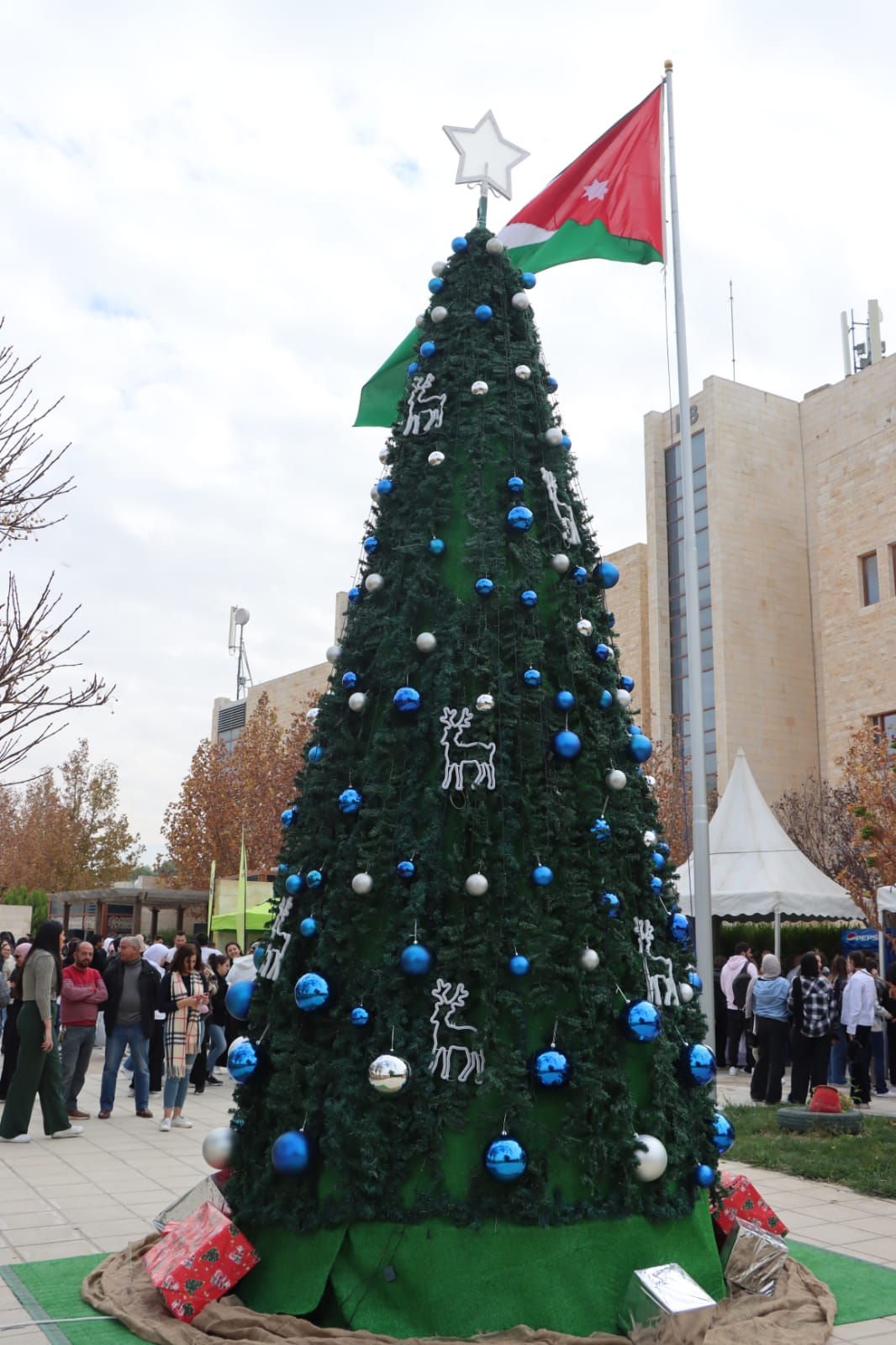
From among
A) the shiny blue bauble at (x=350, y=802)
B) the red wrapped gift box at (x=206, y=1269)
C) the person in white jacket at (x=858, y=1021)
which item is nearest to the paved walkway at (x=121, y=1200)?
the red wrapped gift box at (x=206, y=1269)

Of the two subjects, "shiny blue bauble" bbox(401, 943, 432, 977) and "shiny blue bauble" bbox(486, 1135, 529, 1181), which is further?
"shiny blue bauble" bbox(401, 943, 432, 977)

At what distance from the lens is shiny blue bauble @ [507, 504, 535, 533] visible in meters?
5.15

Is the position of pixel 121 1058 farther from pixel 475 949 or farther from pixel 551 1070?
pixel 551 1070

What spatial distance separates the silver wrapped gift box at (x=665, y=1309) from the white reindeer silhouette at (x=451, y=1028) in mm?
987

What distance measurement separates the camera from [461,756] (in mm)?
4883

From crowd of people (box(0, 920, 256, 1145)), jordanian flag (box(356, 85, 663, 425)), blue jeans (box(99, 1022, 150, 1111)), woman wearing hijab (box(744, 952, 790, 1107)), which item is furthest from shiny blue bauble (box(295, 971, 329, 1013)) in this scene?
woman wearing hijab (box(744, 952, 790, 1107))

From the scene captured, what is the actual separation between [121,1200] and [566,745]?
476 centimetres

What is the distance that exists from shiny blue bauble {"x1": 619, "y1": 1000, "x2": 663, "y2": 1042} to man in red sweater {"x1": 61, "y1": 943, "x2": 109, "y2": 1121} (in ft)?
24.8

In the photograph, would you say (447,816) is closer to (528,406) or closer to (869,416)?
(528,406)

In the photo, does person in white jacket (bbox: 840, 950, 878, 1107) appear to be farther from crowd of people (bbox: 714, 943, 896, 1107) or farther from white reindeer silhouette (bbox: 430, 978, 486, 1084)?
white reindeer silhouette (bbox: 430, 978, 486, 1084)

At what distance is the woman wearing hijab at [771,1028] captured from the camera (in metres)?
12.8

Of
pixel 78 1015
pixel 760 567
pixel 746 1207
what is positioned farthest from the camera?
pixel 760 567

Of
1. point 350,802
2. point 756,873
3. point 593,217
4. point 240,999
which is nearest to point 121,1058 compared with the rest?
point 240,999

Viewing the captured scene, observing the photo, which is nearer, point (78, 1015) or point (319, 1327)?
point (319, 1327)
